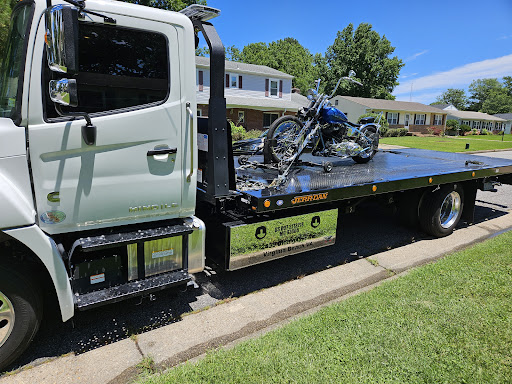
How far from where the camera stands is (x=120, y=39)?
2711mm

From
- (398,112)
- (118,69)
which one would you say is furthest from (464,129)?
(118,69)

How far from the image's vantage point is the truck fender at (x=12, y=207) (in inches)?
92.6

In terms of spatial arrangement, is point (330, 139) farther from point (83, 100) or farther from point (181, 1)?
point (181, 1)

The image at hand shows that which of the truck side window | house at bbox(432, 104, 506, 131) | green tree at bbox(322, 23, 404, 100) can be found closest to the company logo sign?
the truck side window

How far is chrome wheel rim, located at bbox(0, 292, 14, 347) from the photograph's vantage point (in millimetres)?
2518

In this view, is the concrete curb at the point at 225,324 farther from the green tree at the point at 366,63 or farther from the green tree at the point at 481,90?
the green tree at the point at 481,90

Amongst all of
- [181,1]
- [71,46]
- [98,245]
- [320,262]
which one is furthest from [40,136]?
[181,1]

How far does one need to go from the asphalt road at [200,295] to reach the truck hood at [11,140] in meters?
1.53

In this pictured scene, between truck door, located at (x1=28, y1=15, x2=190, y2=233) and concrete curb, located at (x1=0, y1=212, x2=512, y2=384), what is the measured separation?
107 cm

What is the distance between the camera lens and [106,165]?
273 centimetres

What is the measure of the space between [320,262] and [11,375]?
3.51m

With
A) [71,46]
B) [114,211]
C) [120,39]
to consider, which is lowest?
[114,211]

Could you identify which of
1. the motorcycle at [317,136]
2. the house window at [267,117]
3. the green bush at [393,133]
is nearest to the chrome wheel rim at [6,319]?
the motorcycle at [317,136]

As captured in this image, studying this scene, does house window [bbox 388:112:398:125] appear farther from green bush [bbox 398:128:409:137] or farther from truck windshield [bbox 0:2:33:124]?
truck windshield [bbox 0:2:33:124]
